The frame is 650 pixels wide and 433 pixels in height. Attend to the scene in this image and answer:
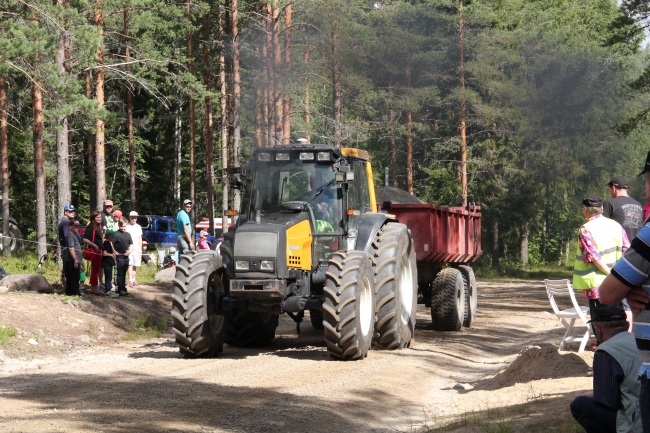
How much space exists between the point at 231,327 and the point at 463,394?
456cm

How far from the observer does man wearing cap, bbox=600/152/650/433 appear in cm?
436

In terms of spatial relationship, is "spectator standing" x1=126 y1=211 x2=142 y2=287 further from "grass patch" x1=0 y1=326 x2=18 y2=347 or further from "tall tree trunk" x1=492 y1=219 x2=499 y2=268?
"tall tree trunk" x1=492 y1=219 x2=499 y2=268

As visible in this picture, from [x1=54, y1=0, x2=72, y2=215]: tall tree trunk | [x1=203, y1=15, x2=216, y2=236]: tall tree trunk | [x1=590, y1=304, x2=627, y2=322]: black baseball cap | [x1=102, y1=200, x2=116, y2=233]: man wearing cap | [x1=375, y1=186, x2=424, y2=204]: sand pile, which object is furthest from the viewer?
[x1=203, y1=15, x2=216, y2=236]: tall tree trunk

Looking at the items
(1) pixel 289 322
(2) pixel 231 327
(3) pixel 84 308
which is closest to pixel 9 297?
(3) pixel 84 308

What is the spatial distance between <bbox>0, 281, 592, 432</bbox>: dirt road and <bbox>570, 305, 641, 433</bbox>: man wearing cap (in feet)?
6.10

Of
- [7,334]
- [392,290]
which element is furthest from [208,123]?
[392,290]

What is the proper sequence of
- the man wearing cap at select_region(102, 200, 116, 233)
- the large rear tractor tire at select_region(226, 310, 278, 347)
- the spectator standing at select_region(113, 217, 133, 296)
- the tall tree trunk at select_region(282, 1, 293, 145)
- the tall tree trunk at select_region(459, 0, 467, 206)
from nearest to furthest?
the large rear tractor tire at select_region(226, 310, 278, 347)
the spectator standing at select_region(113, 217, 133, 296)
the man wearing cap at select_region(102, 200, 116, 233)
the tall tree trunk at select_region(282, 1, 293, 145)
the tall tree trunk at select_region(459, 0, 467, 206)

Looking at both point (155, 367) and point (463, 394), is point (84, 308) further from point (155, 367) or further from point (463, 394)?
point (463, 394)

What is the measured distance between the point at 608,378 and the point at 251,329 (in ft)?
28.9

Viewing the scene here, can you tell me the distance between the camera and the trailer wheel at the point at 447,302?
643 inches

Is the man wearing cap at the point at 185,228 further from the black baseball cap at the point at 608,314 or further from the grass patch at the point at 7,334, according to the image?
the black baseball cap at the point at 608,314

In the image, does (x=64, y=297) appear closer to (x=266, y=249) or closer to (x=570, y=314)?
(x=266, y=249)

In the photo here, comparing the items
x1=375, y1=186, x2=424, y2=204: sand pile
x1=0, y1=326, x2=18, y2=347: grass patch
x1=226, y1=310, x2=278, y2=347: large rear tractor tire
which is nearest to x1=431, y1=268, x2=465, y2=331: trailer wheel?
x1=226, y1=310, x2=278, y2=347: large rear tractor tire

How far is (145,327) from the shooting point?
16.2 meters
